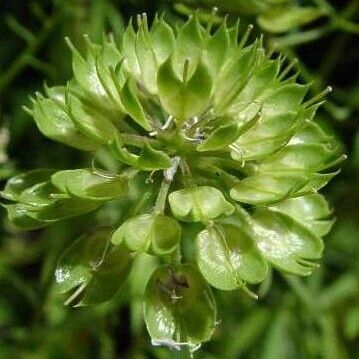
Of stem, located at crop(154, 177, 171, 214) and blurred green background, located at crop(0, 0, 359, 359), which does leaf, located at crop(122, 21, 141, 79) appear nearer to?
stem, located at crop(154, 177, 171, 214)

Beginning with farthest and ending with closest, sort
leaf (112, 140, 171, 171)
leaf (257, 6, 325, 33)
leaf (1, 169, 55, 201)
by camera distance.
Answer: leaf (257, 6, 325, 33) → leaf (1, 169, 55, 201) → leaf (112, 140, 171, 171)

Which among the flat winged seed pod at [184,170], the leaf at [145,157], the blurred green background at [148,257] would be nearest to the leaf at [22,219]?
the flat winged seed pod at [184,170]

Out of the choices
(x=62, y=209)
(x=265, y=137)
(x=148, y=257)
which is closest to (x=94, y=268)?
(x=62, y=209)

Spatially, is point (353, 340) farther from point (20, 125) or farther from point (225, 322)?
point (20, 125)

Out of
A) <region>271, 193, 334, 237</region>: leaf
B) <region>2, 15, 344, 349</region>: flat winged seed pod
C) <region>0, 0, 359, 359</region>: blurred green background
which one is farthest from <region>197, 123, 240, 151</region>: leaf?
<region>0, 0, 359, 359</region>: blurred green background

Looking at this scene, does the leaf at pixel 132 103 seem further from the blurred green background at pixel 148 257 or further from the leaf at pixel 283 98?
the blurred green background at pixel 148 257

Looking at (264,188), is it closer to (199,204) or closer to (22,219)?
(199,204)

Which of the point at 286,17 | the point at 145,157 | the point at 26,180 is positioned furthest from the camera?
the point at 286,17
